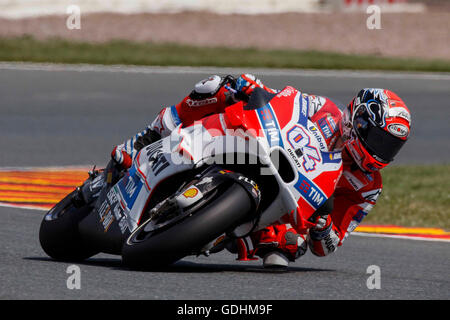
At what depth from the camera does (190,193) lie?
5.25 metres

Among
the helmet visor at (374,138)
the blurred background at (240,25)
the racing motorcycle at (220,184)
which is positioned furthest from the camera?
the blurred background at (240,25)

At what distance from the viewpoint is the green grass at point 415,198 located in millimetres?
10039

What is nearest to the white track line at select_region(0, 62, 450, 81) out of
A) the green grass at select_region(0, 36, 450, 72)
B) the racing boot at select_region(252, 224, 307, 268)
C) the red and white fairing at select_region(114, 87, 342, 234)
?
the green grass at select_region(0, 36, 450, 72)

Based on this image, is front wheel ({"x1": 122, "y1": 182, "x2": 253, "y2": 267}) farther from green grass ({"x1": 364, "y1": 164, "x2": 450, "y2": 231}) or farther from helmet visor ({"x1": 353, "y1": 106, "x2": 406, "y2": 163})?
green grass ({"x1": 364, "y1": 164, "x2": 450, "y2": 231})

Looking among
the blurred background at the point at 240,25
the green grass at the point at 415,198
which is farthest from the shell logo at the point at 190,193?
the blurred background at the point at 240,25

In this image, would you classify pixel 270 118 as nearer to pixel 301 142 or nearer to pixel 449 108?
pixel 301 142

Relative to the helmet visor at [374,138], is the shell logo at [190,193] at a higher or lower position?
lower

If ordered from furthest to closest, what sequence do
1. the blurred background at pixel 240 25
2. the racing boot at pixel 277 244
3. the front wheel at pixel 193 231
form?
the blurred background at pixel 240 25
the racing boot at pixel 277 244
the front wheel at pixel 193 231

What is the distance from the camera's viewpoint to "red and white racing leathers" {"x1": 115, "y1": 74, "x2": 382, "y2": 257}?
6000 mm

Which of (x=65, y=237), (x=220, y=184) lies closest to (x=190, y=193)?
(x=220, y=184)

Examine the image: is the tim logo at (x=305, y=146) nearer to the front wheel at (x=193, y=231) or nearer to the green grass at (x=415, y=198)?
the front wheel at (x=193, y=231)

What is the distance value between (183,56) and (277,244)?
13.1 metres

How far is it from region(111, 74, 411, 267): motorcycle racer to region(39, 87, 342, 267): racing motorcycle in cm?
15

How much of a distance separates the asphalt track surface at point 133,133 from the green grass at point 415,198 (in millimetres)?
1127
